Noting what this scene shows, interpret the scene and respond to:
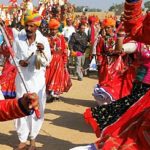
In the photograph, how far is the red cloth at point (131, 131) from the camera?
3.55 metres

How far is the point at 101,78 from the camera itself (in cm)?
928

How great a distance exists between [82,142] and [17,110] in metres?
3.46

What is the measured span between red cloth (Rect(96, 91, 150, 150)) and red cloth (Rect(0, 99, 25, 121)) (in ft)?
2.46

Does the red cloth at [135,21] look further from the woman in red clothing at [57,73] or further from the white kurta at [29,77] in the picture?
the woman in red clothing at [57,73]

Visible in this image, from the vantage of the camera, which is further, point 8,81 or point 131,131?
point 8,81

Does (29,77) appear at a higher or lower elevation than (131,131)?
lower

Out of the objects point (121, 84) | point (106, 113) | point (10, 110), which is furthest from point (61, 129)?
point (10, 110)

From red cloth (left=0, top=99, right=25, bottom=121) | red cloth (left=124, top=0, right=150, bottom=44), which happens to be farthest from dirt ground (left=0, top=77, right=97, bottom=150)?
red cloth (left=0, top=99, right=25, bottom=121)

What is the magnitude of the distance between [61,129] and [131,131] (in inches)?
154

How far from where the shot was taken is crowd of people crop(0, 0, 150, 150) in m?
3.61

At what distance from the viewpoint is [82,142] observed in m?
6.76

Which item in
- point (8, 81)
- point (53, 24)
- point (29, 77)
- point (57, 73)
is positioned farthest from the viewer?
point (57, 73)

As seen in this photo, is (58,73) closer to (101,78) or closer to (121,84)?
(101,78)

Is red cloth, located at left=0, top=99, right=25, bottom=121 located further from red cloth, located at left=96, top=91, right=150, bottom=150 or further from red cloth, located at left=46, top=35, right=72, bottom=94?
red cloth, located at left=46, top=35, right=72, bottom=94
